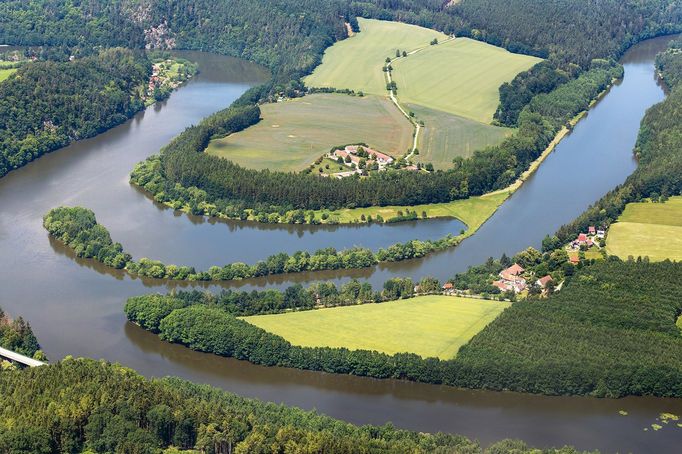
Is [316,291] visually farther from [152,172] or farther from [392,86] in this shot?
[392,86]

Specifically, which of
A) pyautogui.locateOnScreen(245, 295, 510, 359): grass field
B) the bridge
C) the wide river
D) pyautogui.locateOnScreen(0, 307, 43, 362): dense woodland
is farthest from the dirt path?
the bridge

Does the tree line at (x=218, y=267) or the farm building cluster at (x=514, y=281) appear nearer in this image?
the farm building cluster at (x=514, y=281)

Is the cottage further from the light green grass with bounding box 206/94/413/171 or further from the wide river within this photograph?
the light green grass with bounding box 206/94/413/171

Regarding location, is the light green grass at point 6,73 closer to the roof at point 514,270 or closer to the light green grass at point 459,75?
the light green grass at point 459,75

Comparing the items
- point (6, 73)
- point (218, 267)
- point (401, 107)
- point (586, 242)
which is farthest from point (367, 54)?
point (218, 267)

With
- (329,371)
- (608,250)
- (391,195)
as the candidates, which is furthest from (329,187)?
(329,371)

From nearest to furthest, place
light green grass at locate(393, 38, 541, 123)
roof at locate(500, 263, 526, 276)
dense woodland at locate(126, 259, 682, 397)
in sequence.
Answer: dense woodland at locate(126, 259, 682, 397) < roof at locate(500, 263, 526, 276) < light green grass at locate(393, 38, 541, 123)

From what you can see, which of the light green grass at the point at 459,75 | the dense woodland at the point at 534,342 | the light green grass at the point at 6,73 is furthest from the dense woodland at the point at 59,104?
the dense woodland at the point at 534,342
